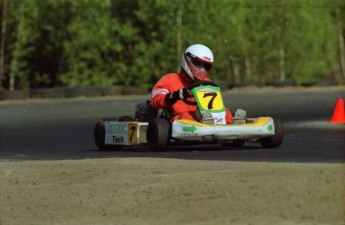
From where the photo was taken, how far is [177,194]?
370 inches

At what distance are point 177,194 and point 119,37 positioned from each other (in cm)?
2730

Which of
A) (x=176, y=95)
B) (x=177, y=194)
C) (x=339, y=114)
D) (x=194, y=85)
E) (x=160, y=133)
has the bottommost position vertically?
(x=339, y=114)

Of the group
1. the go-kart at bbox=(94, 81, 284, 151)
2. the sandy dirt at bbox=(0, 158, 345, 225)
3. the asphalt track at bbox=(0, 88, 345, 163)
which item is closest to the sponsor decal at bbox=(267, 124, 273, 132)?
the go-kart at bbox=(94, 81, 284, 151)

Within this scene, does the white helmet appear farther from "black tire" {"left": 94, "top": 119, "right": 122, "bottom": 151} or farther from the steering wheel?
"black tire" {"left": 94, "top": 119, "right": 122, "bottom": 151}

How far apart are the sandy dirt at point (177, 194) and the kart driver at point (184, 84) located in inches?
137

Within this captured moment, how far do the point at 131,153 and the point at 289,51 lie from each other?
26504 mm

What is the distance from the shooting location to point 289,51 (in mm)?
41312

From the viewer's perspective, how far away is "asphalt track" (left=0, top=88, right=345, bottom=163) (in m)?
14.6

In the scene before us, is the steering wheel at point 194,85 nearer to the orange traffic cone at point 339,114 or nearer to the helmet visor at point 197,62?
the helmet visor at point 197,62

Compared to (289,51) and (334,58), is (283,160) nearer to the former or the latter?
(289,51)

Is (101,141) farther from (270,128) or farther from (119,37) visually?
(119,37)

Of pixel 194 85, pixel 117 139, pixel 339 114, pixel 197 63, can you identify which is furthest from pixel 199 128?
pixel 339 114

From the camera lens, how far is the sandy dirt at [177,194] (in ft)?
28.0

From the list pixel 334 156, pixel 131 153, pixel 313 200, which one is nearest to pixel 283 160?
pixel 334 156
